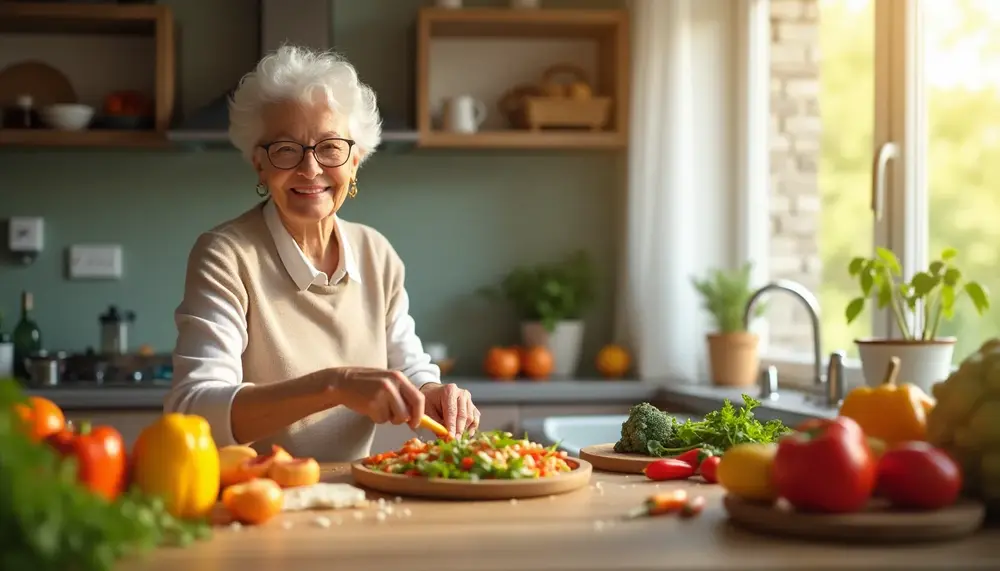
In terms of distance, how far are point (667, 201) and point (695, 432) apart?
226 centimetres

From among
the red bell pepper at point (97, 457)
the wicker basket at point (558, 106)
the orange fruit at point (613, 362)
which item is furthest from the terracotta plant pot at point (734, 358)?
the red bell pepper at point (97, 457)

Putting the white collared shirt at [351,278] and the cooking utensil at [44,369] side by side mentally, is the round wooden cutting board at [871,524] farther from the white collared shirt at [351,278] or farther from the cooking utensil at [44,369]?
the cooking utensil at [44,369]

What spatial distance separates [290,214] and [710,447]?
1.02 meters

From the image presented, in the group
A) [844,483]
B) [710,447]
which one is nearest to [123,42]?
[710,447]

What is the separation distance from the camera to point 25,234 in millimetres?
4266

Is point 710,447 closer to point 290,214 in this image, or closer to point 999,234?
point 290,214

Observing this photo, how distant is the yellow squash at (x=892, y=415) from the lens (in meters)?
1.56

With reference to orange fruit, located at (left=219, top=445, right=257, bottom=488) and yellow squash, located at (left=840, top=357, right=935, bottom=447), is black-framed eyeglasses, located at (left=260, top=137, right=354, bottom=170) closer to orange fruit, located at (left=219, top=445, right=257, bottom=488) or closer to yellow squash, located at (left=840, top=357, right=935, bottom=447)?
orange fruit, located at (left=219, top=445, right=257, bottom=488)

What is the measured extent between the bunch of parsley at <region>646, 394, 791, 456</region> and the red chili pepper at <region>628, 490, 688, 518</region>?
329 millimetres

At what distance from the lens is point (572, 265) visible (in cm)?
446

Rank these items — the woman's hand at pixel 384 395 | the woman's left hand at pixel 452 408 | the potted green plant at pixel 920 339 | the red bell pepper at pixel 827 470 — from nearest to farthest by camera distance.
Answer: the red bell pepper at pixel 827 470
the woman's hand at pixel 384 395
the woman's left hand at pixel 452 408
the potted green plant at pixel 920 339

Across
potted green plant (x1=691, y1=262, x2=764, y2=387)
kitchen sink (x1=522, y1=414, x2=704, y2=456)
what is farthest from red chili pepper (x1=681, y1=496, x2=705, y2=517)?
potted green plant (x1=691, y1=262, x2=764, y2=387)

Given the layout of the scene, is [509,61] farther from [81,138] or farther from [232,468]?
[232,468]

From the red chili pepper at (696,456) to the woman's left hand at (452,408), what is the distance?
1.42 ft
